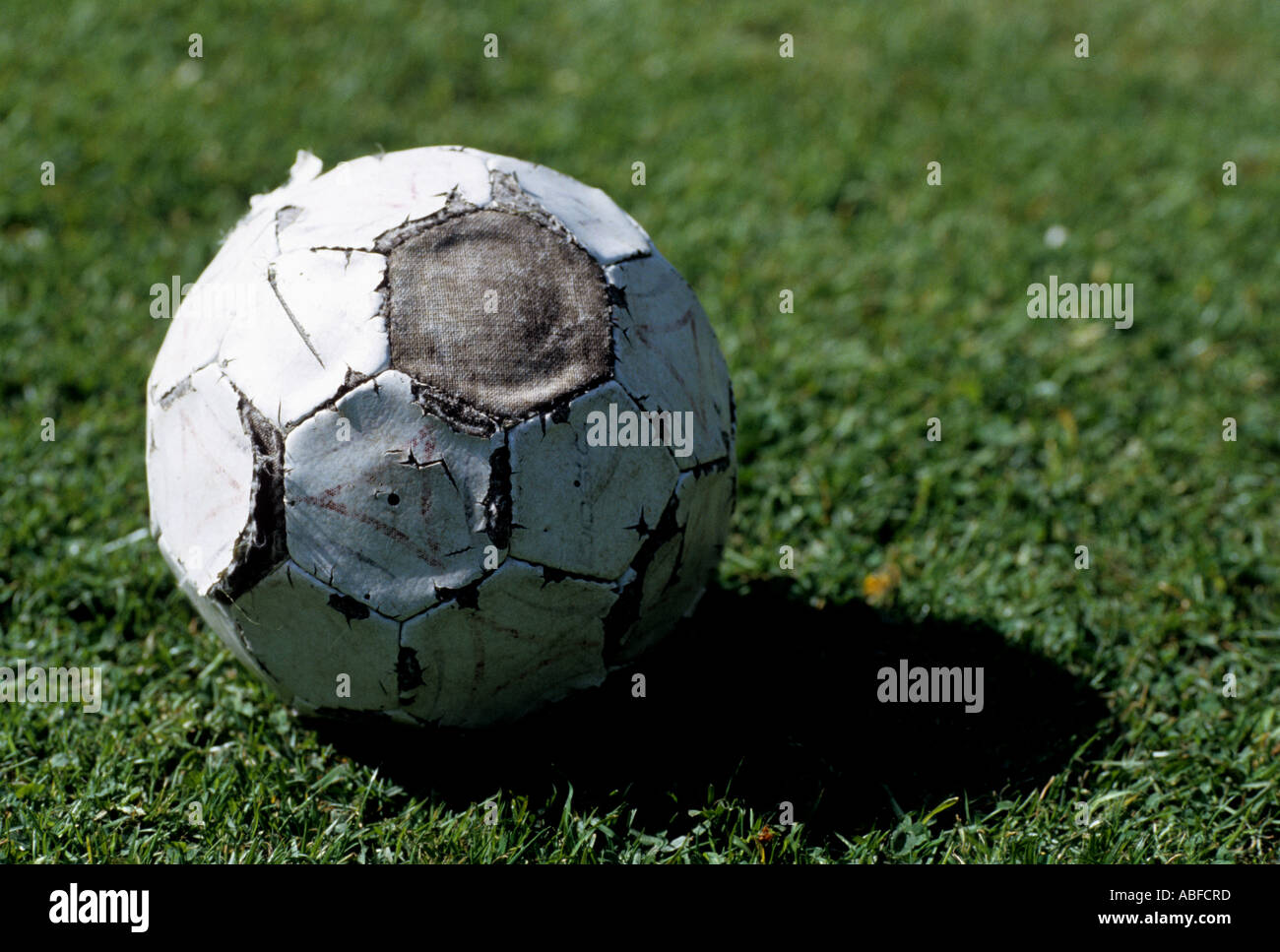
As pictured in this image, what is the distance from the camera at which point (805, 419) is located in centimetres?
407

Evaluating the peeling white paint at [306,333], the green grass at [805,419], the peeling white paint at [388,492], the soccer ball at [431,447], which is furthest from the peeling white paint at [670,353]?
the green grass at [805,419]

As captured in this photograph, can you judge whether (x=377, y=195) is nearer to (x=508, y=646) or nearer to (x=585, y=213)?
(x=585, y=213)

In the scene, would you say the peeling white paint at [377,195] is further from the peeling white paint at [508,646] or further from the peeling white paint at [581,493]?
the peeling white paint at [508,646]

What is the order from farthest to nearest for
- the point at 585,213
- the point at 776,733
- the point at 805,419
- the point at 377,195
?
the point at 805,419 < the point at 776,733 < the point at 585,213 < the point at 377,195

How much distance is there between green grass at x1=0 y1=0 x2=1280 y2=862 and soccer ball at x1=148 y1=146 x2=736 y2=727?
0.35m

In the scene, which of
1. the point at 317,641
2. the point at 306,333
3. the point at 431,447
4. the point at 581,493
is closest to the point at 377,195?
the point at 306,333

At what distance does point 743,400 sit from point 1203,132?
3129mm

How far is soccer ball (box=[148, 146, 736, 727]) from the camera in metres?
2.42

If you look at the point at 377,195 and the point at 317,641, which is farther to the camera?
the point at 377,195

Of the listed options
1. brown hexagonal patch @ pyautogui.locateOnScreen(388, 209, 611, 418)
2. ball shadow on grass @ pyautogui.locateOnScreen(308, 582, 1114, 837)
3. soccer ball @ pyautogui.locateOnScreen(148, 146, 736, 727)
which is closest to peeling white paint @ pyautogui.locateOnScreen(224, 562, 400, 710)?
soccer ball @ pyautogui.locateOnScreen(148, 146, 736, 727)

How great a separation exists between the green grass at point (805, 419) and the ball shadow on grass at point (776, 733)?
0.01 metres

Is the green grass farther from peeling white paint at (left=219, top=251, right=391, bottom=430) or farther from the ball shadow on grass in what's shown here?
peeling white paint at (left=219, top=251, right=391, bottom=430)

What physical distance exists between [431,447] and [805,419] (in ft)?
6.31

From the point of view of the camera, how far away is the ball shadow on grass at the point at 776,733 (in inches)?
111
